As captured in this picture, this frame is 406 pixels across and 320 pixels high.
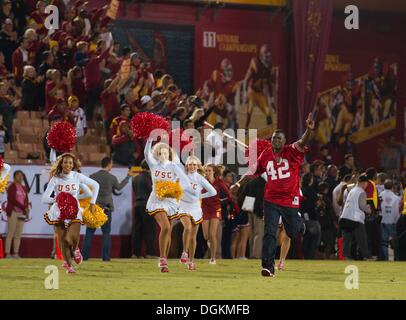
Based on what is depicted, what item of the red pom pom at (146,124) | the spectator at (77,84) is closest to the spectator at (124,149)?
the spectator at (77,84)

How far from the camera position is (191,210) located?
65.0ft

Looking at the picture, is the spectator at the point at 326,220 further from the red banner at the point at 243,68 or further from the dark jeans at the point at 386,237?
the red banner at the point at 243,68

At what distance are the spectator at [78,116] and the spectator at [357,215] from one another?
6.22 m

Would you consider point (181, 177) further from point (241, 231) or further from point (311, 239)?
point (311, 239)

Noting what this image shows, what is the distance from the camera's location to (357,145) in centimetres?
3853

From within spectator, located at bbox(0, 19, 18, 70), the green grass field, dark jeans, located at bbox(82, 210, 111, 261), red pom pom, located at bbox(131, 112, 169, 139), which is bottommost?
the green grass field

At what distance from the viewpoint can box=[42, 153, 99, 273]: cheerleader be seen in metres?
16.8

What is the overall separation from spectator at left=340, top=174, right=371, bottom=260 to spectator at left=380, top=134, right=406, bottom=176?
10.7 m

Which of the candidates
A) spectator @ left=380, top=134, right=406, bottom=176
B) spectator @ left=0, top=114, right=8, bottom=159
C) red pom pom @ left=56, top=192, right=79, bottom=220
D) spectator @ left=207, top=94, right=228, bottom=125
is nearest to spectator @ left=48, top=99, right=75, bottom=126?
spectator @ left=0, top=114, right=8, bottom=159

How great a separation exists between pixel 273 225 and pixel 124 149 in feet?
27.1

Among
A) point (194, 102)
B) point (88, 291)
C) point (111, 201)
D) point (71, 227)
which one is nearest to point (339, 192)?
point (194, 102)

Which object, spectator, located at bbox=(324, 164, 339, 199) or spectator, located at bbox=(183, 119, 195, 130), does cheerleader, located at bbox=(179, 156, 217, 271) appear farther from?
spectator, located at bbox=(324, 164, 339, 199)

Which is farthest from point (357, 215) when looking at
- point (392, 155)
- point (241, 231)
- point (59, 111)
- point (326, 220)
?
point (392, 155)

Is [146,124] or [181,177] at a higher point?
[146,124]
